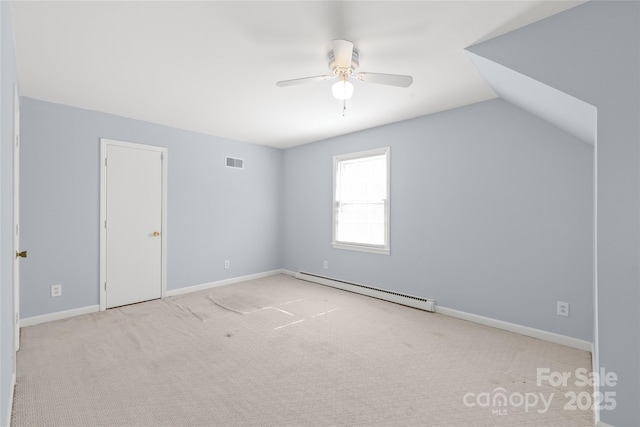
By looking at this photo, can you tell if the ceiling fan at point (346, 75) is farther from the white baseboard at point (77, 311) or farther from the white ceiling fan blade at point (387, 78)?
the white baseboard at point (77, 311)

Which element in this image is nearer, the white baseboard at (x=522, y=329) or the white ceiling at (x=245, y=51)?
the white ceiling at (x=245, y=51)

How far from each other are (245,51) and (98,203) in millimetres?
2936

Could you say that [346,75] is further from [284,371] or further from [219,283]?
[219,283]

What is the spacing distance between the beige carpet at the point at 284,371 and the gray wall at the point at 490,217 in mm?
402

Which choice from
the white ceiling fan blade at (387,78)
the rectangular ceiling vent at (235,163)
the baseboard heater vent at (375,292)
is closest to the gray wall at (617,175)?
the white ceiling fan blade at (387,78)

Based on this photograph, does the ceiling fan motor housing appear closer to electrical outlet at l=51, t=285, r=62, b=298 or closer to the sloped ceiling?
the sloped ceiling

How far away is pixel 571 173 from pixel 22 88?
559 centimetres

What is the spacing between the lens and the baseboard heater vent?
394cm

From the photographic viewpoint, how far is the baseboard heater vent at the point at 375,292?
3.94 m

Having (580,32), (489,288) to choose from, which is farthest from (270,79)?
(489,288)

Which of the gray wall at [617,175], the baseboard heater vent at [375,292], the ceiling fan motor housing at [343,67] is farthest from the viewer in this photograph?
the baseboard heater vent at [375,292]

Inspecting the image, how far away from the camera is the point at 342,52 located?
223 centimetres

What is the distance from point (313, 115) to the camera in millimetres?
4027

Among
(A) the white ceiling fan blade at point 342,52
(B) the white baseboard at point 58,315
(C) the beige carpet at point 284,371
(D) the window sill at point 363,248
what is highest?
(A) the white ceiling fan blade at point 342,52
